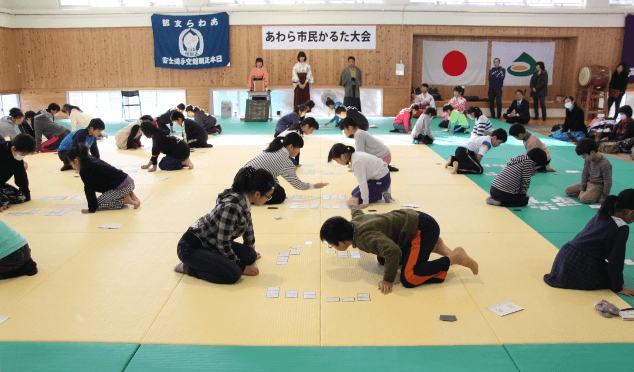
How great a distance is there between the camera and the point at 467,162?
7.91 meters

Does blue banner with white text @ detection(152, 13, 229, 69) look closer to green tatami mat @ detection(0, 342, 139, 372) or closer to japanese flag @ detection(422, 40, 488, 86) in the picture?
japanese flag @ detection(422, 40, 488, 86)

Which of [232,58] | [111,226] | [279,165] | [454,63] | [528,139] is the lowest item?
[111,226]

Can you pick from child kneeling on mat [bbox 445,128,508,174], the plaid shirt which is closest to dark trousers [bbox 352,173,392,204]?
child kneeling on mat [bbox 445,128,508,174]

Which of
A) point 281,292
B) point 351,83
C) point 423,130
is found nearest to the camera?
point 281,292

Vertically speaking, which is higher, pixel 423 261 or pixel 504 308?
pixel 423 261

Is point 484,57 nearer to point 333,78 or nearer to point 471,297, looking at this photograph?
point 333,78

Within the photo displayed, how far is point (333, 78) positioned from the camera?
16.6 m

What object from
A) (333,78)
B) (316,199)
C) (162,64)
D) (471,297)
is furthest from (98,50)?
(471,297)

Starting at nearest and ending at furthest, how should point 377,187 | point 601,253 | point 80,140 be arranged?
point 601,253, point 377,187, point 80,140

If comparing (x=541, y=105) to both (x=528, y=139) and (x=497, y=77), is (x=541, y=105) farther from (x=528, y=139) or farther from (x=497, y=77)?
(x=528, y=139)

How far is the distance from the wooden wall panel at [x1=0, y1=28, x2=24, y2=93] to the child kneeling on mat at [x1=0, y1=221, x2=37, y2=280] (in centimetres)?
1461

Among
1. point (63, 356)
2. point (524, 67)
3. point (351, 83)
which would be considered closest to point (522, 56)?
point (524, 67)

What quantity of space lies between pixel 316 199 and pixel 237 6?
462 inches

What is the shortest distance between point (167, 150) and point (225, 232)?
4981 mm
